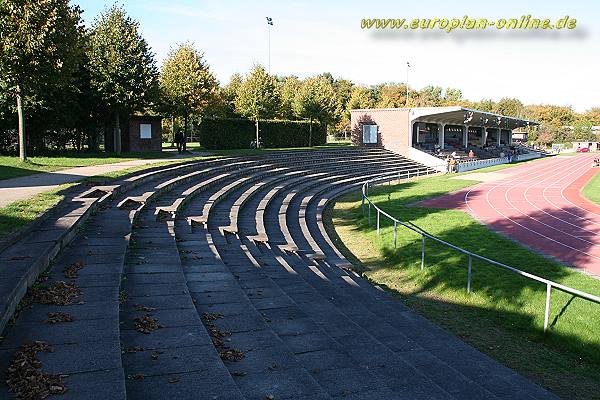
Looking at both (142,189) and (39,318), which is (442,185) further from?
(39,318)

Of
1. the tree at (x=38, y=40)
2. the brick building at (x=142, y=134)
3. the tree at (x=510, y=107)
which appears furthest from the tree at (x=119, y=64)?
the tree at (x=510, y=107)

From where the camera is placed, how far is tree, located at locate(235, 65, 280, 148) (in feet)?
129

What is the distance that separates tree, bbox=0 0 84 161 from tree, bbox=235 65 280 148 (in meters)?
20.5

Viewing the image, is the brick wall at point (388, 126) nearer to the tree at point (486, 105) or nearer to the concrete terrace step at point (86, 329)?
the concrete terrace step at point (86, 329)

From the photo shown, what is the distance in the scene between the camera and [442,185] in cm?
3203

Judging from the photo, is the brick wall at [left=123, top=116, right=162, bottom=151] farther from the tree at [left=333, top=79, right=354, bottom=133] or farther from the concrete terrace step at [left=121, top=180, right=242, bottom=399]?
the tree at [left=333, top=79, right=354, bottom=133]

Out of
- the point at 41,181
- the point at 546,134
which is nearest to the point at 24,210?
the point at 41,181

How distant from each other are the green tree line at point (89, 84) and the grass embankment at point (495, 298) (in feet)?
43.4

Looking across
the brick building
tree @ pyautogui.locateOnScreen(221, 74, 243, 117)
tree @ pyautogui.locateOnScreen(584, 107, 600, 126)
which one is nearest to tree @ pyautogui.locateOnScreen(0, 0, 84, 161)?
the brick building

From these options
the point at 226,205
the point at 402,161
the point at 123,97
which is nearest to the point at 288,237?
the point at 226,205

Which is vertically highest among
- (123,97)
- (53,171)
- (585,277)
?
(123,97)

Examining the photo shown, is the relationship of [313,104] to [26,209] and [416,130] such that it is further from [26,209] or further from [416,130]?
[26,209]

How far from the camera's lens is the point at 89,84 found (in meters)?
26.5

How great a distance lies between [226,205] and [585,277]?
11.6 meters
